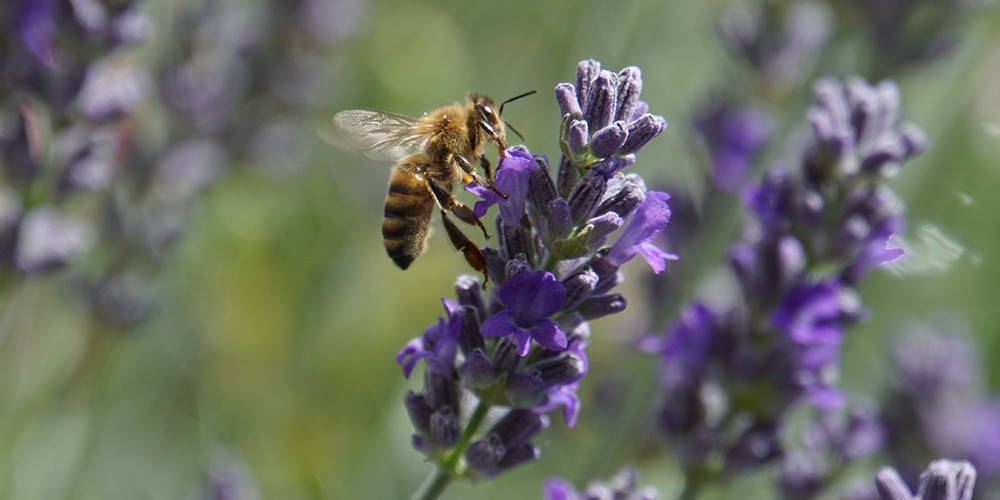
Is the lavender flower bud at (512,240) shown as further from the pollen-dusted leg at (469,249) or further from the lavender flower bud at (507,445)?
the lavender flower bud at (507,445)

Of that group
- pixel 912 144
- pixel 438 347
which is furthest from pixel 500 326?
pixel 912 144

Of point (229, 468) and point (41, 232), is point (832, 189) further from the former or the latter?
point (41, 232)

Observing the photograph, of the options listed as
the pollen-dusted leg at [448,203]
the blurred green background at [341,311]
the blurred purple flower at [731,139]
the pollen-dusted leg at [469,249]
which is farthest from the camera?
the blurred green background at [341,311]

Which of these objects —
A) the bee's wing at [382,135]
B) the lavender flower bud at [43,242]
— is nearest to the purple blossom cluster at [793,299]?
the bee's wing at [382,135]

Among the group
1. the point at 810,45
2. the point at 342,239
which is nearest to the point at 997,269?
the point at 810,45

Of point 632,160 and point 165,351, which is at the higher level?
point 632,160
